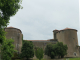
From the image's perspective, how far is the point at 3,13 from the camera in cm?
867

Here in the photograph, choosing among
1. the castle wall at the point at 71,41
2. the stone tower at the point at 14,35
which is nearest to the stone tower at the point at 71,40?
the castle wall at the point at 71,41

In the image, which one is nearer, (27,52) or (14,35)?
(27,52)

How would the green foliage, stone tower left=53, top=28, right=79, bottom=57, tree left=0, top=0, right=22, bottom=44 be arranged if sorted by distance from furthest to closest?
1. stone tower left=53, top=28, right=79, bottom=57
2. the green foliage
3. tree left=0, top=0, right=22, bottom=44

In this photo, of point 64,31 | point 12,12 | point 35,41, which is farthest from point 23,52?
point 12,12

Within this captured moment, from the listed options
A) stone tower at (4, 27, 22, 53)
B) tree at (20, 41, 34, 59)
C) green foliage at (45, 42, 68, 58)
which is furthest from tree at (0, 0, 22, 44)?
stone tower at (4, 27, 22, 53)

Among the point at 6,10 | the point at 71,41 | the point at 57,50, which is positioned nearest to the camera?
the point at 6,10

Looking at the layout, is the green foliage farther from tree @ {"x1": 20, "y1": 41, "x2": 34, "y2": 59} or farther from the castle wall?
the castle wall

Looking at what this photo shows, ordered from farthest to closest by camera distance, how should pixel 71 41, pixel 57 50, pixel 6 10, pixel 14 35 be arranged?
pixel 71 41 → pixel 14 35 → pixel 57 50 → pixel 6 10

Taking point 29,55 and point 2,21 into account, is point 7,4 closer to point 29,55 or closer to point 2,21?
point 2,21

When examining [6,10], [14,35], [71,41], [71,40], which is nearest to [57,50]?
[71,41]

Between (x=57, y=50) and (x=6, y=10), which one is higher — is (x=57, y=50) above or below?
below

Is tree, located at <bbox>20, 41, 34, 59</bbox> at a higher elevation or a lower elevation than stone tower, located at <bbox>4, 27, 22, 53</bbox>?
lower

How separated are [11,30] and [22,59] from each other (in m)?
9.56

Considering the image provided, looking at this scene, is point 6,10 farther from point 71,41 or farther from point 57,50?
point 71,41
